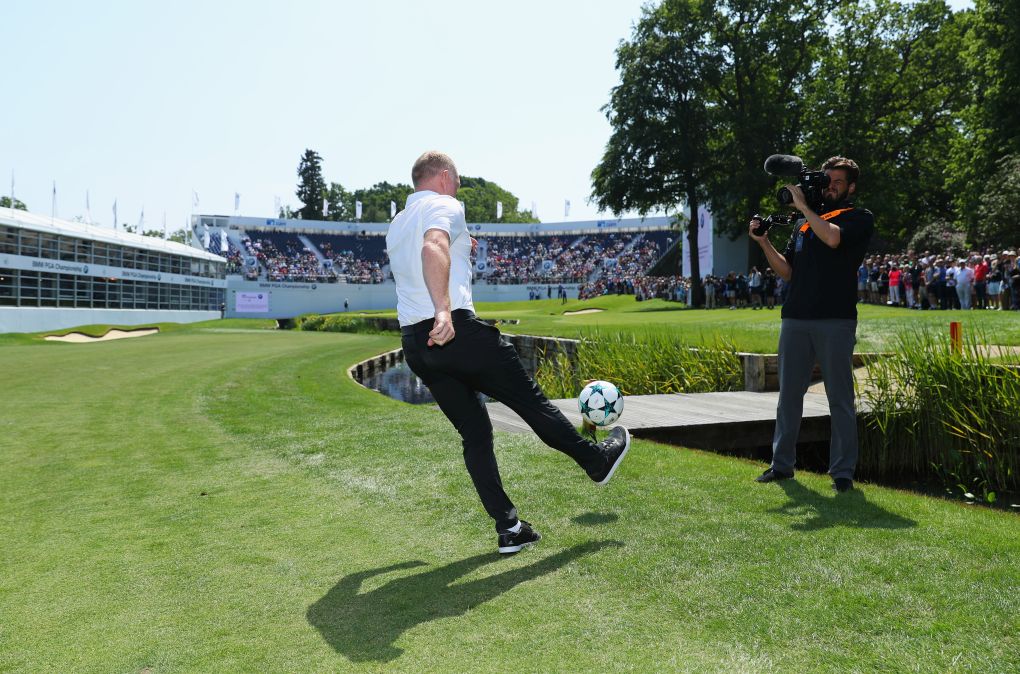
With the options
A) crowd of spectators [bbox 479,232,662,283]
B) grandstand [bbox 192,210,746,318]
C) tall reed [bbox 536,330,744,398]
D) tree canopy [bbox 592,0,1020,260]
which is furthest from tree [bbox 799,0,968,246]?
crowd of spectators [bbox 479,232,662,283]

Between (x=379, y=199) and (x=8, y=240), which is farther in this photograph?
(x=379, y=199)

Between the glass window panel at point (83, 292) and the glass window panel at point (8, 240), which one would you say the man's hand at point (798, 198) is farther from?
the glass window panel at point (83, 292)

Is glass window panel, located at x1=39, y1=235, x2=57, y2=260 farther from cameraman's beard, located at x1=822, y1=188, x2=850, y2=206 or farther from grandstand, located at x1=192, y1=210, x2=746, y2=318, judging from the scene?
cameraman's beard, located at x1=822, y1=188, x2=850, y2=206

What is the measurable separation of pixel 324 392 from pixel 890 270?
21.9 meters

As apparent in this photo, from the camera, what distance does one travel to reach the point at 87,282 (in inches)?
1750

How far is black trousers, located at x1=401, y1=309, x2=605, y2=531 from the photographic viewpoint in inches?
144

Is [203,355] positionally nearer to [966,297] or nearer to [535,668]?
[535,668]

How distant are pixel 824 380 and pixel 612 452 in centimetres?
177

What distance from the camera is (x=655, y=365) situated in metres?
11.4

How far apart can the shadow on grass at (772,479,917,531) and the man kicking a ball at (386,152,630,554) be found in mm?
1456

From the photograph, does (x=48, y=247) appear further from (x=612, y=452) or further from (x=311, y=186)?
(x=311, y=186)

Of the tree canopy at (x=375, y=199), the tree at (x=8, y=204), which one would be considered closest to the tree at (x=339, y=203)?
the tree canopy at (x=375, y=199)

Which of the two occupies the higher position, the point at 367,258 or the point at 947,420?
the point at 367,258

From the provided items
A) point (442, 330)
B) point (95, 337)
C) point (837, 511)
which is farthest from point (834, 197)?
point (95, 337)
